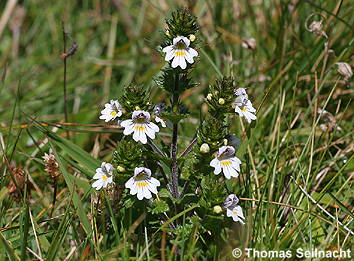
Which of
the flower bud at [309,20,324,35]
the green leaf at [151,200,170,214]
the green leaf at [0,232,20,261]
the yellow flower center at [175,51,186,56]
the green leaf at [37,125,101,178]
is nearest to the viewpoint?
the green leaf at [0,232,20,261]

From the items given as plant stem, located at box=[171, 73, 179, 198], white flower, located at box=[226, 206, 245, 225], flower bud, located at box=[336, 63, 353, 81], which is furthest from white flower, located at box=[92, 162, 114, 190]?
flower bud, located at box=[336, 63, 353, 81]

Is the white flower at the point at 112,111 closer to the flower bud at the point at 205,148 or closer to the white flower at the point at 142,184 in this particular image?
the white flower at the point at 142,184

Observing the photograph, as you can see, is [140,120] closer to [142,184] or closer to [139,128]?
[139,128]

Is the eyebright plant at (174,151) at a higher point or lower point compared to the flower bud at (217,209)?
higher

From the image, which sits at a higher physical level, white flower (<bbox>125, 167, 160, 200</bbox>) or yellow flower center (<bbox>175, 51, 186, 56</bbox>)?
yellow flower center (<bbox>175, 51, 186, 56</bbox>)

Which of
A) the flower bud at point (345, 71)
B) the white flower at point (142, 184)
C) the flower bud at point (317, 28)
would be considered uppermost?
the flower bud at point (317, 28)

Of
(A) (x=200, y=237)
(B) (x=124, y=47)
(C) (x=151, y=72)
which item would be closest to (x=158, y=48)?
(A) (x=200, y=237)

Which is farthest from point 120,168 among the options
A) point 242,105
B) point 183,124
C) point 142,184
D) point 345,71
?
point 345,71

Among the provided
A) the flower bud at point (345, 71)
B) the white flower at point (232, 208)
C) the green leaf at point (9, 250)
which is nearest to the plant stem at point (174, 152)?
the white flower at point (232, 208)

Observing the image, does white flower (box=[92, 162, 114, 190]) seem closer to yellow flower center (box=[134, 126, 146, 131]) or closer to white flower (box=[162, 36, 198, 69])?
yellow flower center (box=[134, 126, 146, 131])

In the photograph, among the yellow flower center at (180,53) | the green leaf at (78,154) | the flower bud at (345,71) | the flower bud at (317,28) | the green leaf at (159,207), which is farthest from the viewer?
the flower bud at (317,28)
